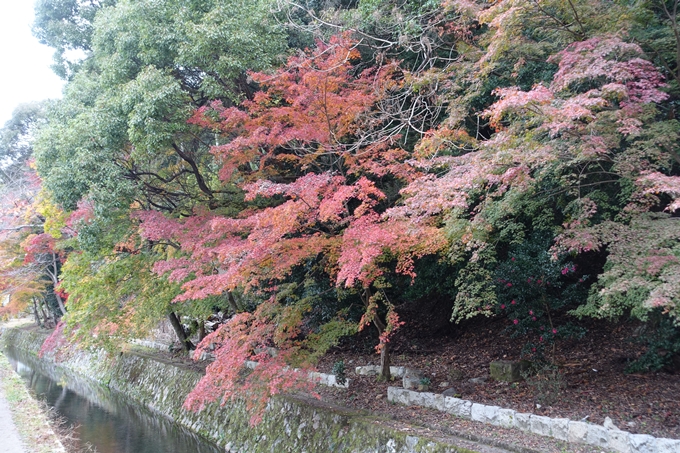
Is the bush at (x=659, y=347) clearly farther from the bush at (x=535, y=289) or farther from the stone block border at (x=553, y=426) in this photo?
the stone block border at (x=553, y=426)

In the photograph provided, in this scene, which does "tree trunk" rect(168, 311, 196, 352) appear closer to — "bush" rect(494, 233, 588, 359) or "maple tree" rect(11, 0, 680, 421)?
"maple tree" rect(11, 0, 680, 421)

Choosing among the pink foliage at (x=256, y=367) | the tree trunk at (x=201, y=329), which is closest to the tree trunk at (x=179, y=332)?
Result: the tree trunk at (x=201, y=329)

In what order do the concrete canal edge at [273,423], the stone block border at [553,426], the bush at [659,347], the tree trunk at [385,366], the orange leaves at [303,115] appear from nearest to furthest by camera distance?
the stone block border at [553,426], the bush at [659,347], the concrete canal edge at [273,423], the orange leaves at [303,115], the tree trunk at [385,366]

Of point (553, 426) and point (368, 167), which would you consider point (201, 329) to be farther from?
point (553, 426)

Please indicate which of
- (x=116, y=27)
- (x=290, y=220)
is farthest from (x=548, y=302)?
(x=116, y=27)

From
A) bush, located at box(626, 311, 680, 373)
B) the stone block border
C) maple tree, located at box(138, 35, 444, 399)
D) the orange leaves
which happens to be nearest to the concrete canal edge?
the stone block border

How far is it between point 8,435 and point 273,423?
4540mm

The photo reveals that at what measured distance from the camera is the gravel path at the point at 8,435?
697 cm

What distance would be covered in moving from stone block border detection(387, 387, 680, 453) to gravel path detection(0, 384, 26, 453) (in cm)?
624

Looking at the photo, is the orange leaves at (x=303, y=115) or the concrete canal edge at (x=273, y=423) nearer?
the concrete canal edge at (x=273, y=423)

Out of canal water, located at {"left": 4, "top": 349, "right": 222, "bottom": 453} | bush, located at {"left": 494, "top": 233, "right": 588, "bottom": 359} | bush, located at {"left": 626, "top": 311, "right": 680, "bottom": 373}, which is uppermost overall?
bush, located at {"left": 494, "top": 233, "right": 588, "bottom": 359}

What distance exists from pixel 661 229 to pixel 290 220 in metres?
4.25

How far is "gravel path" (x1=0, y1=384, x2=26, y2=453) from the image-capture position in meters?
6.97

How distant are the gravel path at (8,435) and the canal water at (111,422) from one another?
2052 millimetres
